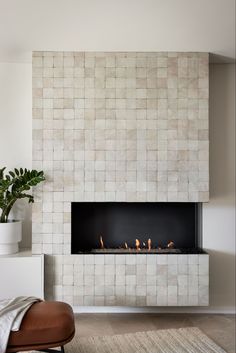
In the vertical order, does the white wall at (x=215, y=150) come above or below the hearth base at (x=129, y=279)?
above

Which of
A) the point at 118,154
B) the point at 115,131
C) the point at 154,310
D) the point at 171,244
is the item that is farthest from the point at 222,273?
the point at 115,131

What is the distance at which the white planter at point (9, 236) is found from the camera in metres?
3.72

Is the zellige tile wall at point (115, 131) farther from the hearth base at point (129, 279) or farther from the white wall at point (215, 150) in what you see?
the white wall at point (215, 150)

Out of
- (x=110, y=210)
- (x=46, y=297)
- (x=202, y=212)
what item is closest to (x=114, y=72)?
(x=110, y=210)

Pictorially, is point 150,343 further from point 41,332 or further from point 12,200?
point 12,200

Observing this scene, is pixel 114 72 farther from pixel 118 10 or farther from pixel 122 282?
pixel 122 282

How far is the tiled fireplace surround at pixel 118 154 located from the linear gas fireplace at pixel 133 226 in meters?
0.39

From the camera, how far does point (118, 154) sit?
3.81 metres

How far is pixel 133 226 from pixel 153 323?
944mm

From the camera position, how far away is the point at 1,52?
152 inches

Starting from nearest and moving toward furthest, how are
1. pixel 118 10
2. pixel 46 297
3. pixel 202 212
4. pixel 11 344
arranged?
pixel 11 344
pixel 118 10
pixel 46 297
pixel 202 212

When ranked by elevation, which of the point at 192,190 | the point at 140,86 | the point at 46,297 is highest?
the point at 140,86

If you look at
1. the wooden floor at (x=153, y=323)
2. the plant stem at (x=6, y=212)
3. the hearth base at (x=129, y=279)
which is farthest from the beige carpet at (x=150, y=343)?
the plant stem at (x=6, y=212)

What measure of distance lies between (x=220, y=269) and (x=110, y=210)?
49.3 inches
